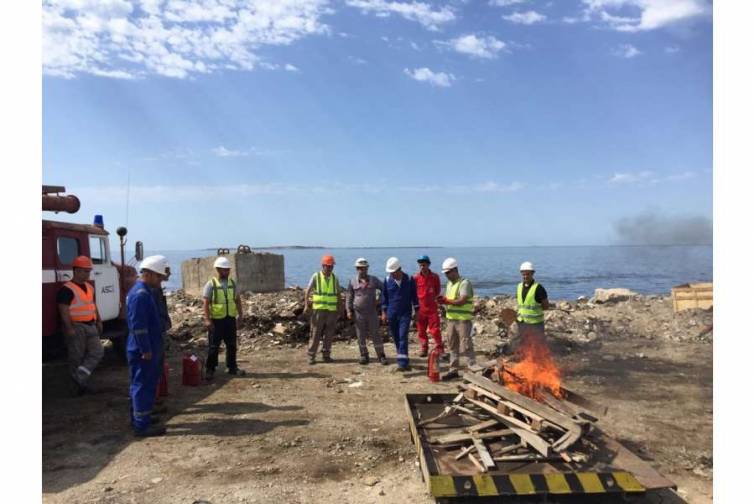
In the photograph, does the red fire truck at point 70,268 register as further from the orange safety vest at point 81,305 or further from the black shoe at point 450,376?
the black shoe at point 450,376

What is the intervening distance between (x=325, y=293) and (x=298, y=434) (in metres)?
3.90

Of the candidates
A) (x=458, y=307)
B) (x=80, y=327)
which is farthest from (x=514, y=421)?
(x=80, y=327)

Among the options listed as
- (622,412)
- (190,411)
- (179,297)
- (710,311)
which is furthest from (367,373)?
(179,297)

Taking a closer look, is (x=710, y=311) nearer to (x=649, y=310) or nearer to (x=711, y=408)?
(x=649, y=310)

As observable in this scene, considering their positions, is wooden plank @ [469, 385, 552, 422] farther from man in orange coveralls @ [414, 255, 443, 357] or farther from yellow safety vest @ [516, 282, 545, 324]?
man in orange coveralls @ [414, 255, 443, 357]

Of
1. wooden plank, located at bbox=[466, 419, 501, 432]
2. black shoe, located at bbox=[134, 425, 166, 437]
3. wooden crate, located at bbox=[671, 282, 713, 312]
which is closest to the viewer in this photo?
wooden plank, located at bbox=[466, 419, 501, 432]

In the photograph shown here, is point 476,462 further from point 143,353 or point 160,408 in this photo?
point 160,408

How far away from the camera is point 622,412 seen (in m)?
6.65

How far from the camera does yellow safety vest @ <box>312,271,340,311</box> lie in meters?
9.60

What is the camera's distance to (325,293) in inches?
379

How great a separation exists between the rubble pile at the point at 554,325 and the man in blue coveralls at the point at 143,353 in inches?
235

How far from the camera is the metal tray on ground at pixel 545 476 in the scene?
151 inches

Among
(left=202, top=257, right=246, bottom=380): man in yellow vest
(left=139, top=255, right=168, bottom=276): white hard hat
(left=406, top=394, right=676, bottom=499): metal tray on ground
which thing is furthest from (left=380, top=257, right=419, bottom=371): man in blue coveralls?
(left=406, top=394, right=676, bottom=499): metal tray on ground

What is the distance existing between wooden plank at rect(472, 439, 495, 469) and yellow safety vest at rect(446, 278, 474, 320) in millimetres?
4005
